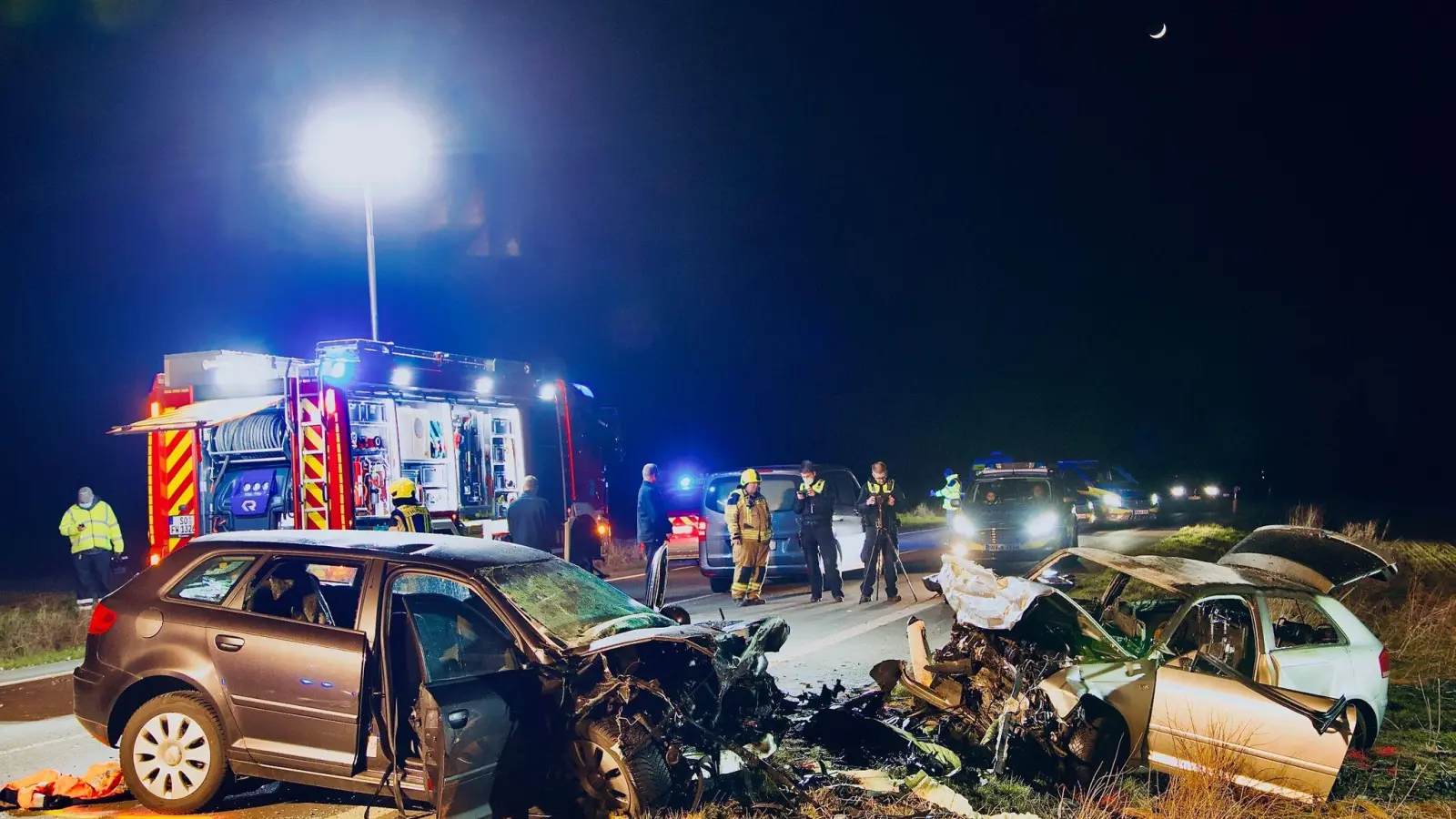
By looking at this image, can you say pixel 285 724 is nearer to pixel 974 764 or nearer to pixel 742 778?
pixel 742 778

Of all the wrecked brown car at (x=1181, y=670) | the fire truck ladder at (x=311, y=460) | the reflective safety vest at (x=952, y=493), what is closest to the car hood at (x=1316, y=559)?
the wrecked brown car at (x=1181, y=670)

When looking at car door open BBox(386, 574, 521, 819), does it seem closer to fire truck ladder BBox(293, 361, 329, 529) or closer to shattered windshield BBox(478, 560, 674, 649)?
shattered windshield BBox(478, 560, 674, 649)

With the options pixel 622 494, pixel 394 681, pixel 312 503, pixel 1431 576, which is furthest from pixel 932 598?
pixel 622 494

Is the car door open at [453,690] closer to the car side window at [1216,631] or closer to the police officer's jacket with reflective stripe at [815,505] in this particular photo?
the car side window at [1216,631]

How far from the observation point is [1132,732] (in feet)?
17.9

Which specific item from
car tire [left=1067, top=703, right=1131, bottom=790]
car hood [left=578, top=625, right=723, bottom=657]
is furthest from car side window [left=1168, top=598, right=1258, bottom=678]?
car hood [left=578, top=625, right=723, bottom=657]

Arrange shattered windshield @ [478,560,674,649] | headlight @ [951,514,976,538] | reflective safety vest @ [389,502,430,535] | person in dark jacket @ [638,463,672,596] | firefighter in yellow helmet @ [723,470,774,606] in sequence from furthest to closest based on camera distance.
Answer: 1. headlight @ [951,514,976,538]
2. person in dark jacket @ [638,463,672,596]
3. firefighter in yellow helmet @ [723,470,774,606]
4. reflective safety vest @ [389,502,430,535]
5. shattered windshield @ [478,560,674,649]

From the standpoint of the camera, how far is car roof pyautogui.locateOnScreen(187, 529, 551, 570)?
5.11m

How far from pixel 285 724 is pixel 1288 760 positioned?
5028 mm

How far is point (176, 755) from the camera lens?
5.01 metres

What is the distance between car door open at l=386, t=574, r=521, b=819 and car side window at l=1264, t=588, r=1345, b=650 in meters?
4.37

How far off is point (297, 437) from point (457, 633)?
5.41 metres

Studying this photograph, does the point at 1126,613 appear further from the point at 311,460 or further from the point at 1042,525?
the point at 1042,525

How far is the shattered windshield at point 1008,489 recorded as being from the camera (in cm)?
1562
